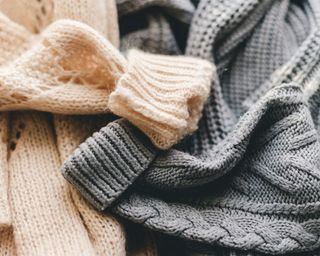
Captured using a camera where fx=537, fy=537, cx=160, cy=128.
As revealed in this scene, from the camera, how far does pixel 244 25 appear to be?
2.22 feet

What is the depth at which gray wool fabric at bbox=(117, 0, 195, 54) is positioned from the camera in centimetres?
68

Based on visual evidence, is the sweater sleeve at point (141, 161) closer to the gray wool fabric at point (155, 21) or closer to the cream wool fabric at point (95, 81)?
the cream wool fabric at point (95, 81)

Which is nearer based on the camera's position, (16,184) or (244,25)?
(16,184)

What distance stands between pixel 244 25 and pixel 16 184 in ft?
1.11

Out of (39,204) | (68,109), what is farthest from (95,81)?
(39,204)

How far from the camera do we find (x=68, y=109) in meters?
0.58

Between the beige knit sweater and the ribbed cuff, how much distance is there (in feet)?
0.06

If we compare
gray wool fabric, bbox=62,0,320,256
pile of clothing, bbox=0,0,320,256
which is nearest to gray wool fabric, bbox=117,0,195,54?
pile of clothing, bbox=0,0,320,256

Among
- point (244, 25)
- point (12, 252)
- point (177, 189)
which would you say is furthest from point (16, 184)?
point (244, 25)

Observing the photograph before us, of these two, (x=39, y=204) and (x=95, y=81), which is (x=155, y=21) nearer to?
(x=95, y=81)

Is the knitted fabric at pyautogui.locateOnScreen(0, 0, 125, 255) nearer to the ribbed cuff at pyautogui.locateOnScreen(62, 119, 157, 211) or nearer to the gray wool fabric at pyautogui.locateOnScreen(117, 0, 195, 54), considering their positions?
the ribbed cuff at pyautogui.locateOnScreen(62, 119, 157, 211)

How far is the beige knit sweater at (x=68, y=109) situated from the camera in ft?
1.80

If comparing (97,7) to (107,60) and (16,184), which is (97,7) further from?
(16,184)

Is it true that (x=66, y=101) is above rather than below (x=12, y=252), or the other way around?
above
